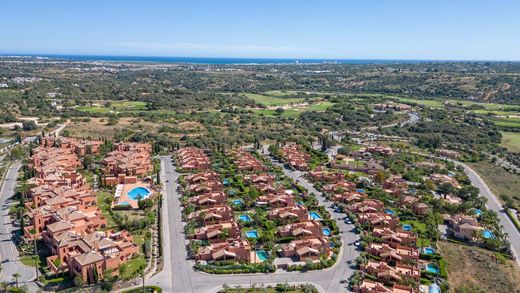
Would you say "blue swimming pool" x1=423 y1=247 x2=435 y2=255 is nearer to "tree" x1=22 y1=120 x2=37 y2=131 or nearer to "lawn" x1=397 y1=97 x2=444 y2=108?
"tree" x1=22 y1=120 x2=37 y2=131

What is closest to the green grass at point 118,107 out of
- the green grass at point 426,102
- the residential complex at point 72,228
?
the residential complex at point 72,228

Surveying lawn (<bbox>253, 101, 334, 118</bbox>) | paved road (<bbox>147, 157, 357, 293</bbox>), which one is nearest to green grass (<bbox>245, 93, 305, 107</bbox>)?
lawn (<bbox>253, 101, 334, 118</bbox>)

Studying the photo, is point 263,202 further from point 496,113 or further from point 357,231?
point 496,113

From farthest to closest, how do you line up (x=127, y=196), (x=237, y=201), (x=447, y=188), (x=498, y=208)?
(x=447, y=188) < (x=498, y=208) < (x=237, y=201) < (x=127, y=196)

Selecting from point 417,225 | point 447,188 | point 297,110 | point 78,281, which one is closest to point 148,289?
point 78,281

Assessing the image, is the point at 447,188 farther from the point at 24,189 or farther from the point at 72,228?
the point at 24,189

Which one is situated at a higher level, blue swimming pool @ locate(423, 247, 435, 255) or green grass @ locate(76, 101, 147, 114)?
green grass @ locate(76, 101, 147, 114)

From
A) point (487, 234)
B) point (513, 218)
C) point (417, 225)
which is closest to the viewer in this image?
point (487, 234)

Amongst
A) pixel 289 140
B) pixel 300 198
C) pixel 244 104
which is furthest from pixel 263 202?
pixel 244 104
